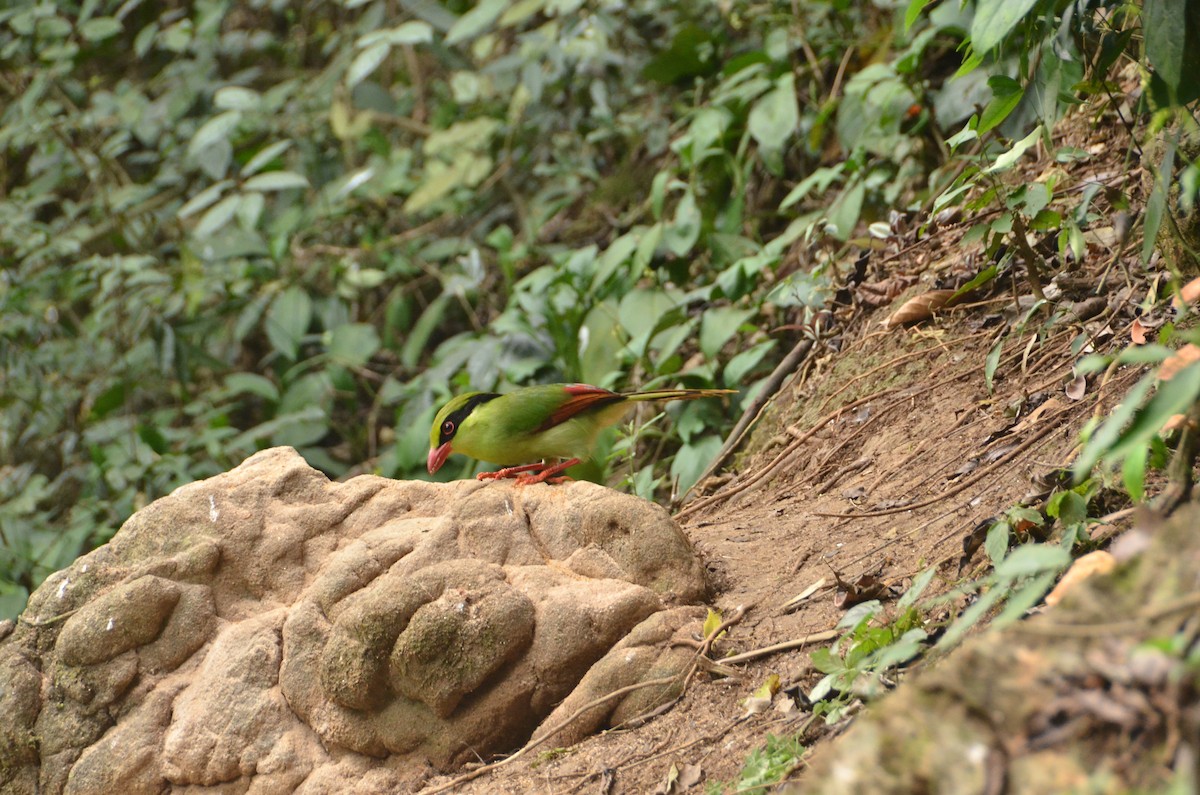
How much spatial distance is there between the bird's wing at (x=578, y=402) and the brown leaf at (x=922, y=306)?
1.26 m

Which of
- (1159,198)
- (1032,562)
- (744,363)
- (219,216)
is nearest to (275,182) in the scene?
(219,216)

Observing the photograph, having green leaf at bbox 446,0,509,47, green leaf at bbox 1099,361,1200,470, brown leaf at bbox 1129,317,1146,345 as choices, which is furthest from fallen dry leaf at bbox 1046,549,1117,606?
green leaf at bbox 446,0,509,47

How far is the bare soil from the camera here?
113 inches

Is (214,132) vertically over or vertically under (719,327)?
over

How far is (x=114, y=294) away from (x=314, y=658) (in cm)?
618

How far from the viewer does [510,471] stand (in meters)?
4.36

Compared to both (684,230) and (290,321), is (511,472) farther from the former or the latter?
(290,321)

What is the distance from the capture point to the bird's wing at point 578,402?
4434mm

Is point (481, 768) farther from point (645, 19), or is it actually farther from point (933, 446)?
point (645, 19)

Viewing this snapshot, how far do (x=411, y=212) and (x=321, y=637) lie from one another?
6822 millimetres

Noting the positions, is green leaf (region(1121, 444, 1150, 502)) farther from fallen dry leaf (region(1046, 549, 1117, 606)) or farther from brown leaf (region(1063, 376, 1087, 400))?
brown leaf (region(1063, 376, 1087, 400))

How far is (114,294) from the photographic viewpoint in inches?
331

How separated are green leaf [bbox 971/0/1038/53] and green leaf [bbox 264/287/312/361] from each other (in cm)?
686

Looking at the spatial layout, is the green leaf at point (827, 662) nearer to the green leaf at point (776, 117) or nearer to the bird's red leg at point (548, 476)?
the bird's red leg at point (548, 476)
